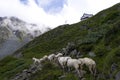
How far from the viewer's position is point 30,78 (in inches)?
1617

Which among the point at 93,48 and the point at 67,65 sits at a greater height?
the point at 93,48

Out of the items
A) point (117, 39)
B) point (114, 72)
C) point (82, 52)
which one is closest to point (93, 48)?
point (82, 52)

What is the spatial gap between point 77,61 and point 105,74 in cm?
341

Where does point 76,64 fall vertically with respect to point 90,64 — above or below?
above

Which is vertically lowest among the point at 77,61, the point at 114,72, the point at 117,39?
the point at 114,72

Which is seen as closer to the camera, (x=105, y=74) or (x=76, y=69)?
(x=105, y=74)

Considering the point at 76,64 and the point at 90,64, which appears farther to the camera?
the point at 76,64

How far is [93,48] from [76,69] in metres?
9.31

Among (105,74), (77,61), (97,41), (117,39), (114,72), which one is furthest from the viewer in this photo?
(97,41)

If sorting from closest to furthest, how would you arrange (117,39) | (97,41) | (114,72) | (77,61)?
(114,72), (77,61), (117,39), (97,41)

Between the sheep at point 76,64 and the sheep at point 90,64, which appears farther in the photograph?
the sheep at point 76,64

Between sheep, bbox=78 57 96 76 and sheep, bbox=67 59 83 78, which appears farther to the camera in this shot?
sheep, bbox=67 59 83 78

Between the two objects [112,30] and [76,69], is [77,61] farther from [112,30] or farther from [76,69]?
[112,30]

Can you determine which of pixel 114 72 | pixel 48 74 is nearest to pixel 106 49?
pixel 48 74
